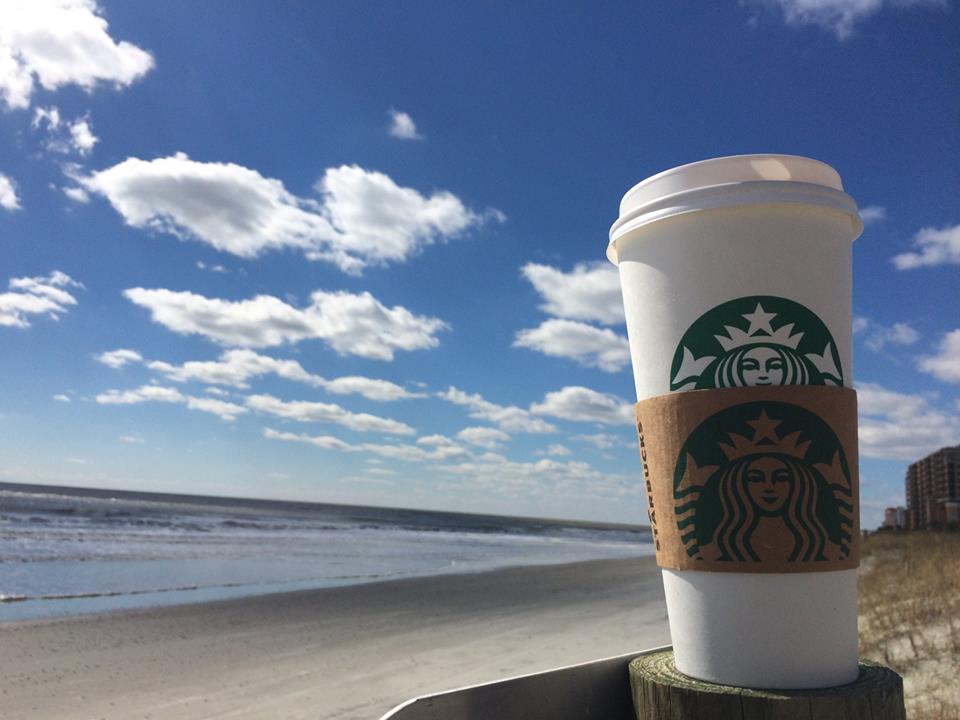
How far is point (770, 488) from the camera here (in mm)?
1742

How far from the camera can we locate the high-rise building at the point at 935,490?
112 ft

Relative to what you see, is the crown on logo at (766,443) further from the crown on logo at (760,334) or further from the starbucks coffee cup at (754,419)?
the crown on logo at (760,334)

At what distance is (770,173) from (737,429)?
71 cm

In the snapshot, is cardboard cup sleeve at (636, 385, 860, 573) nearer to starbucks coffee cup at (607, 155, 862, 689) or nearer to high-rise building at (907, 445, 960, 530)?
starbucks coffee cup at (607, 155, 862, 689)

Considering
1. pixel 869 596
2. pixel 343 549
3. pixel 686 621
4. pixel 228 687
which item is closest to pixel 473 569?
pixel 343 549

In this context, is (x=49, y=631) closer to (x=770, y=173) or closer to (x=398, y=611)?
(x=398, y=611)

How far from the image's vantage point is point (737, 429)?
177 centimetres

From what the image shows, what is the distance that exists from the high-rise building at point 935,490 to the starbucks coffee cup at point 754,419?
33596 millimetres

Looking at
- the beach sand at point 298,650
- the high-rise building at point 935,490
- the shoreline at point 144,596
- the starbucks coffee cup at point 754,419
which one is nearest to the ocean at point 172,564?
the shoreline at point 144,596

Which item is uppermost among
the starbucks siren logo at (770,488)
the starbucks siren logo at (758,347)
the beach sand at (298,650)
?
the starbucks siren logo at (758,347)

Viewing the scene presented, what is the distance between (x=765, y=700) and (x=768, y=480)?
0.51 m

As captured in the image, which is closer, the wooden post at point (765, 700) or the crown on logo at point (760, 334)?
the wooden post at point (765, 700)

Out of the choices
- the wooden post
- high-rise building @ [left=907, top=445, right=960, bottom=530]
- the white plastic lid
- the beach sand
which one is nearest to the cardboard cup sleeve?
the wooden post

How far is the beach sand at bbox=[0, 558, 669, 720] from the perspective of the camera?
19.7 feet
